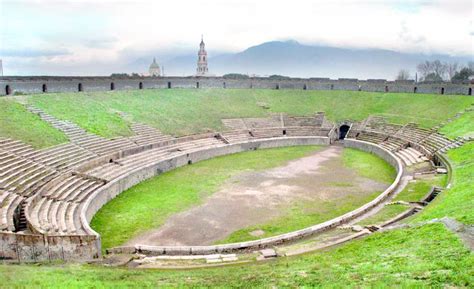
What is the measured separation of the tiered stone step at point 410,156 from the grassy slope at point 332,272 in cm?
1667

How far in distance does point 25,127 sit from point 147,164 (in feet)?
28.0

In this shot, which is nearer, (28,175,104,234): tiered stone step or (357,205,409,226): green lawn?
(28,175,104,234): tiered stone step

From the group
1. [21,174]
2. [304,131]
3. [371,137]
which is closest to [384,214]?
[21,174]

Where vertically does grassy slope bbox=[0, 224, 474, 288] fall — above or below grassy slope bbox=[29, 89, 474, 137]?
below

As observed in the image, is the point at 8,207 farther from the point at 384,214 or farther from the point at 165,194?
A: the point at 384,214

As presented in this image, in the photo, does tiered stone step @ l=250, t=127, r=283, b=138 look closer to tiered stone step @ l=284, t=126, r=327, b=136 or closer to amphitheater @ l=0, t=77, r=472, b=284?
amphitheater @ l=0, t=77, r=472, b=284

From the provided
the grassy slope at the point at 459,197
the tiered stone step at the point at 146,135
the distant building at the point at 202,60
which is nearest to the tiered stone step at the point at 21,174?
the tiered stone step at the point at 146,135

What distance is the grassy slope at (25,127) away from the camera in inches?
1022

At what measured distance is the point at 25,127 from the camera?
27609 mm

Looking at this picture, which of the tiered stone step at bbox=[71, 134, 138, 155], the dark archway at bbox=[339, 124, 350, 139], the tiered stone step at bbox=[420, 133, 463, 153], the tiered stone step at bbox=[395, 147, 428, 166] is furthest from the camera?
the dark archway at bbox=[339, 124, 350, 139]

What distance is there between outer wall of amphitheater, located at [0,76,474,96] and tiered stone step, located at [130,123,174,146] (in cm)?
961

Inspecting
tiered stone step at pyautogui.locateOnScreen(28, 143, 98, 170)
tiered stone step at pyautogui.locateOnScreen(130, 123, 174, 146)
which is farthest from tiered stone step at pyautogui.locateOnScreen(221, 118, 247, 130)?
tiered stone step at pyautogui.locateOnScreen(28, 143, 98, 170)

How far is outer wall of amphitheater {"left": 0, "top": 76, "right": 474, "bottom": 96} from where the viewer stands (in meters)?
36.4

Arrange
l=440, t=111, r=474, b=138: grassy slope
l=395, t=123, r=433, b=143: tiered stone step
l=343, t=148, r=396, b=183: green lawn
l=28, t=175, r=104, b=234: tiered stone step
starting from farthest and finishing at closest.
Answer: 1. l=395, t=123, r=433, b=143: tiered stone step
2. l=440, t=111, r=474, b=138: grassy slope
3. l=343, t=148, r=396, b=183: green lawn
4. l=28, t=175, r=104, b=234: tiered stone step
